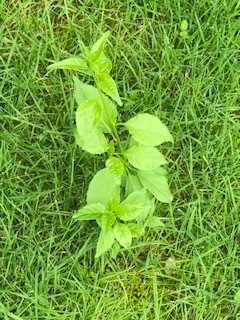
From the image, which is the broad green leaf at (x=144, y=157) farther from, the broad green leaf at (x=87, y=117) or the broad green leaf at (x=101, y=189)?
the broad green leaf at (x=87, y=117)

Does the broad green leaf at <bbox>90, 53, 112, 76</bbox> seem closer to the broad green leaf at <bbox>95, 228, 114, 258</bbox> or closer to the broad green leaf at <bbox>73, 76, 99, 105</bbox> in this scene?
the broad green leaf at <bbox>73, 76, 99, 105</bbox>

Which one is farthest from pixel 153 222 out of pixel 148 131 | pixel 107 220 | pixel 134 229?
pixel 148 131

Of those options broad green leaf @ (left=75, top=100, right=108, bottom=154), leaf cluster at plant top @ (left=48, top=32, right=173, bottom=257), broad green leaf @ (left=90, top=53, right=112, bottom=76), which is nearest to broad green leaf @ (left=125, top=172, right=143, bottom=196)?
leaf cluster at plant top @ (left=48, top=32, right=173, bottom=257)

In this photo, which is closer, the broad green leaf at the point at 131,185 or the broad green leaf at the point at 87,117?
the broad green leaf at the point at 87,117

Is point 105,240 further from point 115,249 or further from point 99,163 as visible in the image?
point 99,163

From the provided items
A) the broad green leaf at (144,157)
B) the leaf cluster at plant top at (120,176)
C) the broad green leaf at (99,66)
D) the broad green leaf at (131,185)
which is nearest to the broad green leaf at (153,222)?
the leaf cluster at plant top at (120,176)

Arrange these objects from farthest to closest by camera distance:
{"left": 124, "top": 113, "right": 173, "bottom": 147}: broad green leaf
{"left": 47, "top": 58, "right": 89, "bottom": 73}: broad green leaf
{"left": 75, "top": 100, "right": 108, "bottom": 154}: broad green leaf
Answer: {"left": 124, "top": 113, "right": 173, "bottom": 147}: broad green leaf → {"left": 75, "top": 100, "right": 108, "bottom": 154}: broad green leaf → {"left": 47, "top": 58, "right": 89, "bottom": 73}: broad green leaf

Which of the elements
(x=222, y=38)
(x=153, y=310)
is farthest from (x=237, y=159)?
(x=153, y=310)
